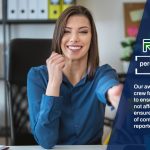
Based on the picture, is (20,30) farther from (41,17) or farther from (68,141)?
(68,141)

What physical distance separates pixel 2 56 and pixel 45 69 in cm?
122

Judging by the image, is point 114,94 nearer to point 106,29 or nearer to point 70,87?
point 70,87

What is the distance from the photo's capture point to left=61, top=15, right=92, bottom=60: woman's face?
1.00 meters

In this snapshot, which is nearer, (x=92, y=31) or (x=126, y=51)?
(x=92, y=31)

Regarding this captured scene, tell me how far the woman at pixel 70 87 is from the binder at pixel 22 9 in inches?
43.6

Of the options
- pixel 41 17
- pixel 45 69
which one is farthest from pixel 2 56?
pixel 45 69

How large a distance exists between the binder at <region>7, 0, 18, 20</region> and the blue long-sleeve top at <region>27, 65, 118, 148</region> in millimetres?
1125

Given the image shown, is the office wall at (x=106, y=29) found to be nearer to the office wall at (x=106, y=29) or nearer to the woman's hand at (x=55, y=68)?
the office wall at (x=106, y=29)

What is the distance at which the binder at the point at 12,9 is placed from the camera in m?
2.10

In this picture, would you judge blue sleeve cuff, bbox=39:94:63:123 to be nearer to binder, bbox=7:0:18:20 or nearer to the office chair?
the office chair

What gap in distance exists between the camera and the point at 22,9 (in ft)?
6.92

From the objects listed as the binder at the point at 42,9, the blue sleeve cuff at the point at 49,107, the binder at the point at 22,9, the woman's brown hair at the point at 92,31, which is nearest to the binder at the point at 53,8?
the binder at the point at 42,9

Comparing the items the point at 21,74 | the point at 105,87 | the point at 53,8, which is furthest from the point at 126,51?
the point at 105,87

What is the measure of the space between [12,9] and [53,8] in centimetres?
26
